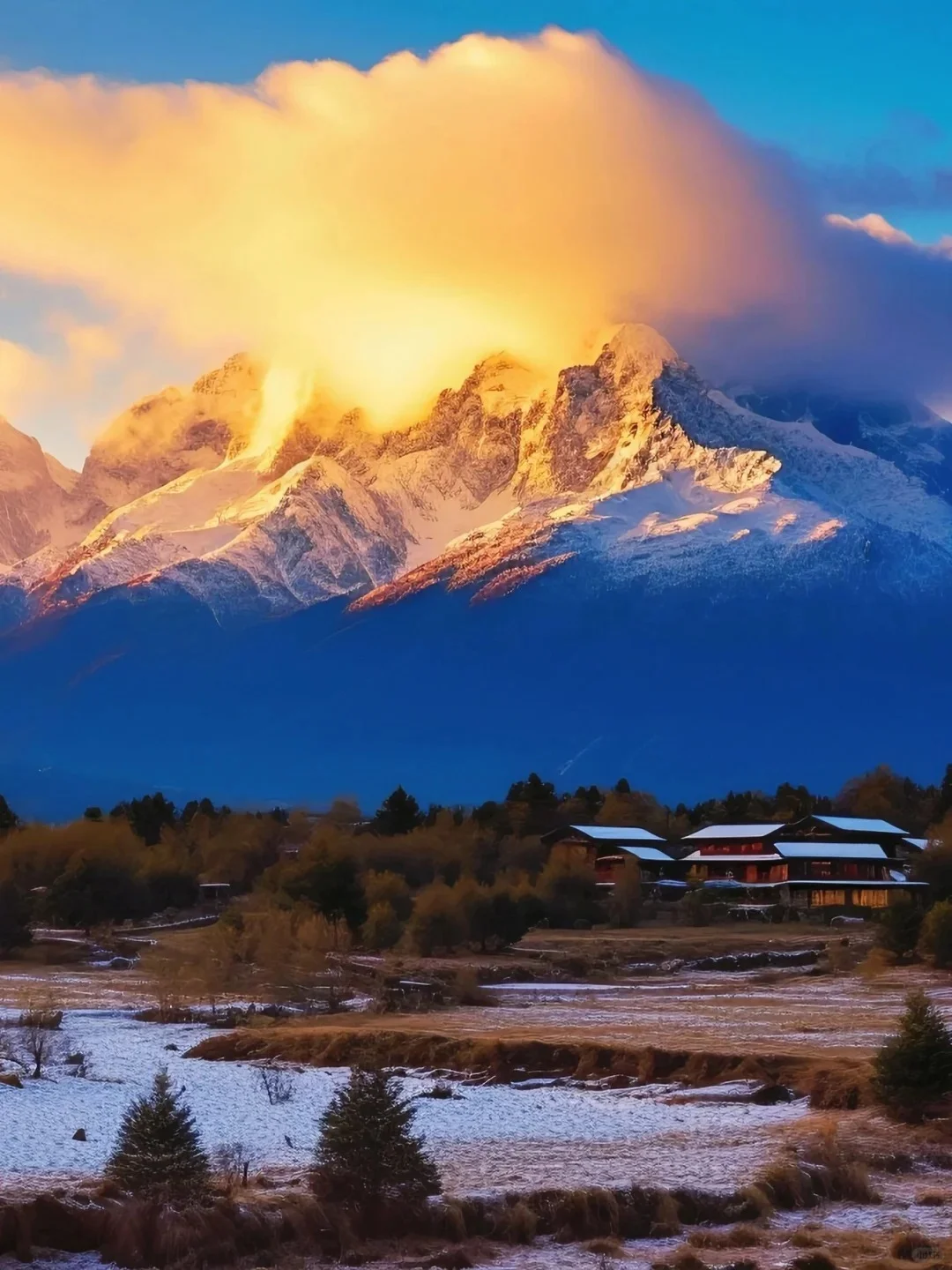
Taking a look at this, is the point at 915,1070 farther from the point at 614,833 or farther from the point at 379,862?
the point at 614,833

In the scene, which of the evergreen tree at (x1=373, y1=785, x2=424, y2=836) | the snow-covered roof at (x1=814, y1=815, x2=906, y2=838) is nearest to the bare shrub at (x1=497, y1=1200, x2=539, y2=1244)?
the evergreen tree at (x1=373, y1=785, x2=424, y2=836)

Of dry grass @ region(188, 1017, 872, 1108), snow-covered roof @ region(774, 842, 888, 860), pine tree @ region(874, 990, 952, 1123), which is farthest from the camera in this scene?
snow-covered roof @ region(774, 842, 888, 860)

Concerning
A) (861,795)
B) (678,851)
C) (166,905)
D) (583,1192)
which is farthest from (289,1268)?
(861,795)

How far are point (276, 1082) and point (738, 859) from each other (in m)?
87.1

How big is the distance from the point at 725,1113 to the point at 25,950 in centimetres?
4447

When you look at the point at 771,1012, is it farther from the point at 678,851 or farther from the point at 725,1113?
the point at 678,851

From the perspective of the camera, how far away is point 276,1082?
3509cm

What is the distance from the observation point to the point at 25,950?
69.9 metres

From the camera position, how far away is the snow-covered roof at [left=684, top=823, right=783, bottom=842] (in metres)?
121

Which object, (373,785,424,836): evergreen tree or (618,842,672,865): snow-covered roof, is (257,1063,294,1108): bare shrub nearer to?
(618,842,672,865): snow-covered roof

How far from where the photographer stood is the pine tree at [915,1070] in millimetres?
30641

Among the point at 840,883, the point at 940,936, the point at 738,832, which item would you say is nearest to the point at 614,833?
the point at 738,832

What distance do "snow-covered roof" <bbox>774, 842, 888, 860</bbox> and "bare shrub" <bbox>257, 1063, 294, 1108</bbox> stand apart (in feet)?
270

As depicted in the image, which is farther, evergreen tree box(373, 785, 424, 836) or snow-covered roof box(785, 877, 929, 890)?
evergreen tree box(373, 785, 424, 836)
